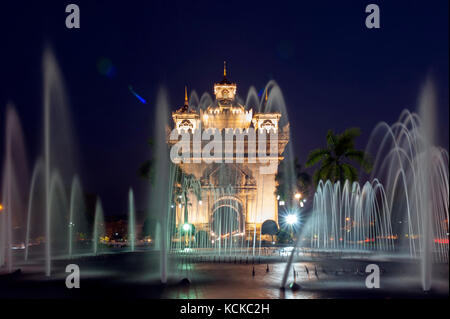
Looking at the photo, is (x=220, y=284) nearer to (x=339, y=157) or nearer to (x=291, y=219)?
(x=339, y=157)

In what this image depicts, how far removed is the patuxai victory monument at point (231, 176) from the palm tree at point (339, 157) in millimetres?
15912

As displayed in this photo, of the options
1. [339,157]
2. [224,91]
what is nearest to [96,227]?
[339,157]

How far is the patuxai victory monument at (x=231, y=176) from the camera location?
55344 mm

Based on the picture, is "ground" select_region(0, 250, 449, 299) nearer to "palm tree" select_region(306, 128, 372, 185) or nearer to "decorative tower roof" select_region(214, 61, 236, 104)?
"palm tree" select_region(306, 128, 372, 185)

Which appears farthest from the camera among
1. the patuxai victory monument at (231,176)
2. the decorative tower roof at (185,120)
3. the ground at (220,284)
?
the decorative tower roof at (185,120)

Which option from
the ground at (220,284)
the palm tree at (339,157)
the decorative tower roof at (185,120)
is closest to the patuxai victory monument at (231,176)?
the decorative tower roof at (185,120)

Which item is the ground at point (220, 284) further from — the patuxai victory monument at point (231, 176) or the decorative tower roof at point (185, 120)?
the decorative tower roof at point (185, 120)

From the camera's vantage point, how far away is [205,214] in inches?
2186

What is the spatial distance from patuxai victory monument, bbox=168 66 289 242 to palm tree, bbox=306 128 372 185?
15912 mm

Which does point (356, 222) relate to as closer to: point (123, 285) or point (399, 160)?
point (399, 160)

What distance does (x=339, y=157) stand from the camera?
38781mm

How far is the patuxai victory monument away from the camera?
55344mm

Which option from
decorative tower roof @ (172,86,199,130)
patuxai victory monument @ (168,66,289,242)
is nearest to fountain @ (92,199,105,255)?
patuxai victory monument @ (168,66,289,242)
